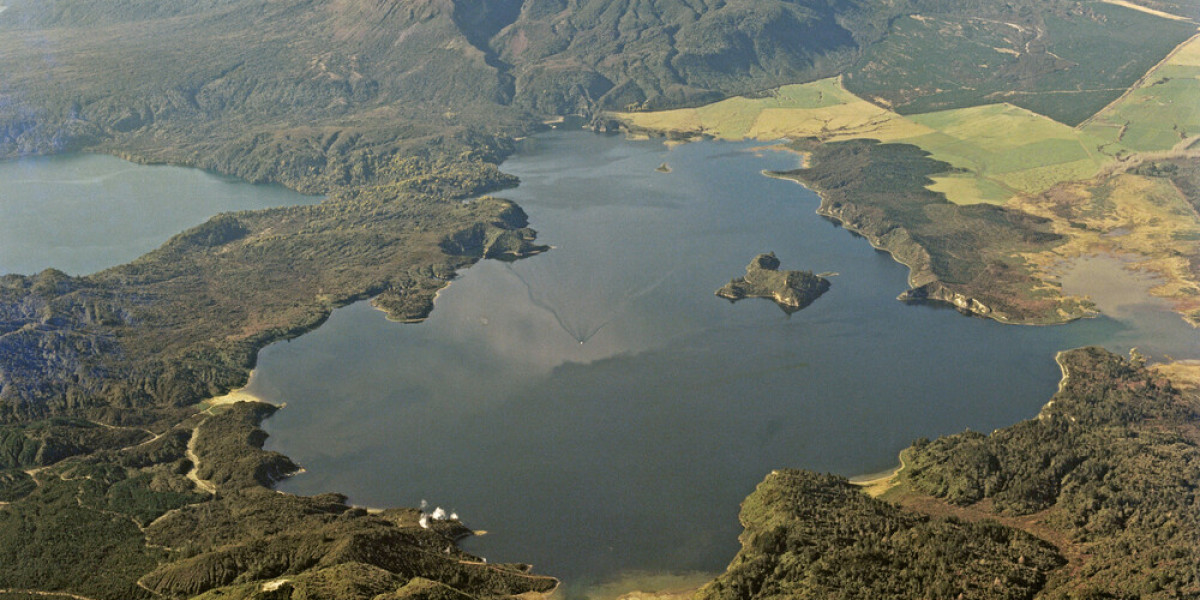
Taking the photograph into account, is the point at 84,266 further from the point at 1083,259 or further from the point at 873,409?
A: the point at 1083,259

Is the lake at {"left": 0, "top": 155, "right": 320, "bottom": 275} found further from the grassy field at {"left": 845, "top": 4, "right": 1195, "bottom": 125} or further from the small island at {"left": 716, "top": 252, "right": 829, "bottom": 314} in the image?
the grassy field at {"left": 845, "top": 4, "right": 1195, "bottom": 125}

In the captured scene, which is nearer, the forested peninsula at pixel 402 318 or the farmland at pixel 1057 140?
the forested peninsula at pixel 402 318

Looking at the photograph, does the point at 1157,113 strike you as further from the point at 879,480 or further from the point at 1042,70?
the point at 879,480

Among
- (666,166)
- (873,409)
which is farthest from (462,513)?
(666,166)

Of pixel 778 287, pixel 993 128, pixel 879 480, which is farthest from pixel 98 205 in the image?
pixel 993 128

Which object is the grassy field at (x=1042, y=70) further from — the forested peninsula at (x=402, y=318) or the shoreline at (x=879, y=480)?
the shoreline at (x=879, y=480)

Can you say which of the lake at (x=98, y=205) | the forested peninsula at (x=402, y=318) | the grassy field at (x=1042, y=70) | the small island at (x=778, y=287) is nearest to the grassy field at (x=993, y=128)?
the forested peninsula at (x=402, y=318)
